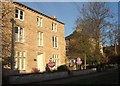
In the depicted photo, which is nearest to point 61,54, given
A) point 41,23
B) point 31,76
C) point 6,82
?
point 41,23

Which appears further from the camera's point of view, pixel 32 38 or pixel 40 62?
pixel 40 62

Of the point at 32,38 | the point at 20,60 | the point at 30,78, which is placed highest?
the point at 32,38

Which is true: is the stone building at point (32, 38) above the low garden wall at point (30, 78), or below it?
above

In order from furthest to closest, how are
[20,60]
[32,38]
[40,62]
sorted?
[40,62] < [32,38] < [20,60]

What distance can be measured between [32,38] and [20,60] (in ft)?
14.3

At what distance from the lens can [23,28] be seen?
3894 cm

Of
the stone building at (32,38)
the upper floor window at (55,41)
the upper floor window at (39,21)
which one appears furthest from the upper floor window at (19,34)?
the upper floor window at (55,41)

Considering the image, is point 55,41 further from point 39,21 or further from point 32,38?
point 32,38

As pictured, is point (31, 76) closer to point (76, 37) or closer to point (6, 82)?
point (6, 82)

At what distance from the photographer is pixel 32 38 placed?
135 ft

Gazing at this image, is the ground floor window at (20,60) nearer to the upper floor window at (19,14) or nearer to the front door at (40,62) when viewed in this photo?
the upper floor window at (19,14)

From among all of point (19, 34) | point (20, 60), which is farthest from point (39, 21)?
point (20, 60)

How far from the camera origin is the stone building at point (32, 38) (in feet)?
122

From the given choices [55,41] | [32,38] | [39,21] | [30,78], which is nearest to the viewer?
[30,78]
